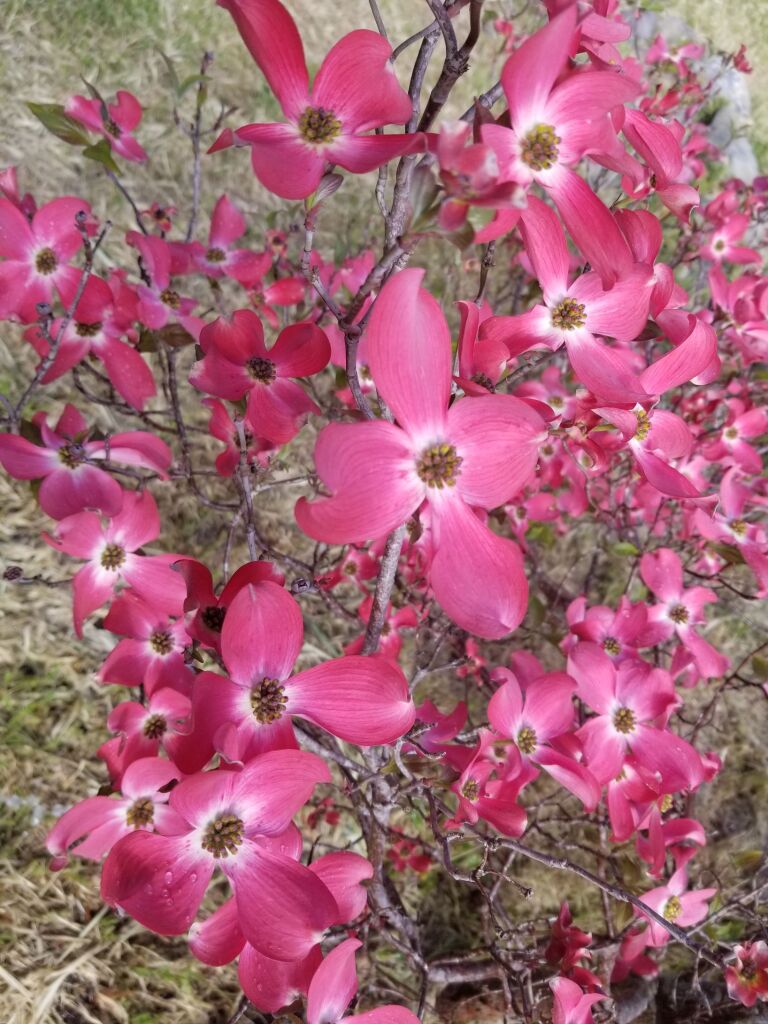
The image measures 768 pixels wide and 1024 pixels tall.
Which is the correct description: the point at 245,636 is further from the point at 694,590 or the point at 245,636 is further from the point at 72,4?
the point at 72,4

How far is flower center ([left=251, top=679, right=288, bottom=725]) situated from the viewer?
2.53 feet

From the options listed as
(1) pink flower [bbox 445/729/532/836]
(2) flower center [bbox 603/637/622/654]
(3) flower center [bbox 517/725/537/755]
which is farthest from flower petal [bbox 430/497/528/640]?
(2) flower center [bbox 603/637/622/654]

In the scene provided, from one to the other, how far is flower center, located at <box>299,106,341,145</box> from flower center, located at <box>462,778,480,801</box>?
82 centimetres

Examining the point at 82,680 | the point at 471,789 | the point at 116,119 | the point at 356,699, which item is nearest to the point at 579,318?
the point at 356,699

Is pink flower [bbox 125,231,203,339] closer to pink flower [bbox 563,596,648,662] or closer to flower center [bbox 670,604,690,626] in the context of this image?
pink flower [bbox 563,596,648,662]

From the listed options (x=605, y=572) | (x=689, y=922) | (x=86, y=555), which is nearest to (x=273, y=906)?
(x=86, y=555)

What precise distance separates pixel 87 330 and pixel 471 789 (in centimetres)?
98

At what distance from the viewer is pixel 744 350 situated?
1453 millimetres

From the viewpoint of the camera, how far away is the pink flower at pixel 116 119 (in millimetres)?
1363

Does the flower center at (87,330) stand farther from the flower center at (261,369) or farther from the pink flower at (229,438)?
the flower center at (261,369)

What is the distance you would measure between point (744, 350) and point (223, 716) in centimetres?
128

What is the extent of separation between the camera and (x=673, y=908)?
1.34 meters

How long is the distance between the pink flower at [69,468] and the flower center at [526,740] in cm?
73

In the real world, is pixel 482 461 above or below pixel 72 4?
below
